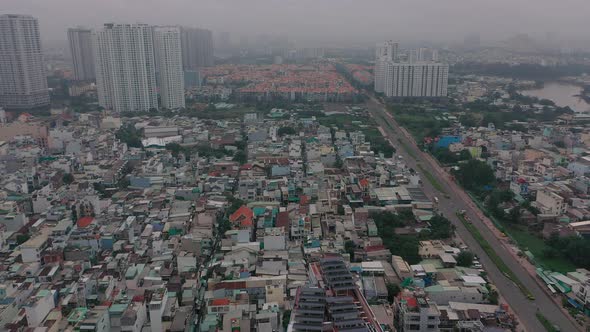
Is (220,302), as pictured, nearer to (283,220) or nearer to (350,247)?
→ (350,247)

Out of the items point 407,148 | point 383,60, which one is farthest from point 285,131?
point 383,60

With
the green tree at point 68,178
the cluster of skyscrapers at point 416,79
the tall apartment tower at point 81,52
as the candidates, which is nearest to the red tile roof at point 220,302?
the green tree at point 68,178

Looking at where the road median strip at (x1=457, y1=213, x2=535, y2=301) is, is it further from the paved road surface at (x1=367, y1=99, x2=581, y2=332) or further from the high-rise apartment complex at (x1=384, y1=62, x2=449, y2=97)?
the high-rise apartment complex at (x1=384, y1=62, x2=449, y2=97)

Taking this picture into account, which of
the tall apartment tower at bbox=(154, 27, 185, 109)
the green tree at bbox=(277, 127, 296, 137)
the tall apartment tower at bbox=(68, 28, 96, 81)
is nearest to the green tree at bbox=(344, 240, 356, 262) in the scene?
the green tree at bbox=(277, 127, 296, 137)

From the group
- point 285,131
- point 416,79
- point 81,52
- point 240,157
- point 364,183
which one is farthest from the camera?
point 81,52

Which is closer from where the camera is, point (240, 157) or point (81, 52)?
point (240, 157)

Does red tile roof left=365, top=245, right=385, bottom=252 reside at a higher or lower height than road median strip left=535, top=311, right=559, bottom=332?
higher

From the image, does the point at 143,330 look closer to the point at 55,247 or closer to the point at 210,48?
the point at 55,247
